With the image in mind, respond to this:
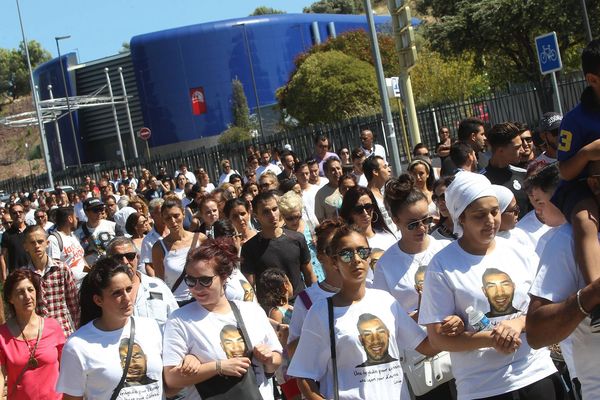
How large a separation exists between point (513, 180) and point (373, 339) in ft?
11.2

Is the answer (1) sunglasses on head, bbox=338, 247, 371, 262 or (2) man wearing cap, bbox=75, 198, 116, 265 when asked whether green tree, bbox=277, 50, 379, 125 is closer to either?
(2) man wearing cap, bbox=75, 198, 116, 265

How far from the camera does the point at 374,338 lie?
19.0ft

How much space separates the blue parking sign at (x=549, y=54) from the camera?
1711cm

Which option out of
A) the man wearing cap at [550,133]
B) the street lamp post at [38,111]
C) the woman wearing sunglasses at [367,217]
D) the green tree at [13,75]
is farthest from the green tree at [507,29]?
the green tree at [13,75]

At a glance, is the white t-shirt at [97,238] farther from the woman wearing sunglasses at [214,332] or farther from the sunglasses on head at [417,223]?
the woman wearing sunglasses at [214,332]

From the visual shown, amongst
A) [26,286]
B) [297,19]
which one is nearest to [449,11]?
[26,286]

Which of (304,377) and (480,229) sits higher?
(480,229)

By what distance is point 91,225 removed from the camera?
1473 centimetres

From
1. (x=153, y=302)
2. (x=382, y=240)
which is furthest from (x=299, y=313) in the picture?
(x=382, y=240)

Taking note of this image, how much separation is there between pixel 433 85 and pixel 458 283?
43.0 meters

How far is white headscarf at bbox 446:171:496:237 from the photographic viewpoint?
5.29m

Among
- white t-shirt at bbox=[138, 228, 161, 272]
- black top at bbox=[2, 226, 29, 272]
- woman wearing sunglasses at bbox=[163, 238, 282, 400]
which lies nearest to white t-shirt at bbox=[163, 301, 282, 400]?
woman wearing sunglasses at bbox=[163, 238, 282, 400]

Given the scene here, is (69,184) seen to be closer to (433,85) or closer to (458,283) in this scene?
(433,85)

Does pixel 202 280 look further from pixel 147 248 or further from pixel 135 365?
pixel 147 248
